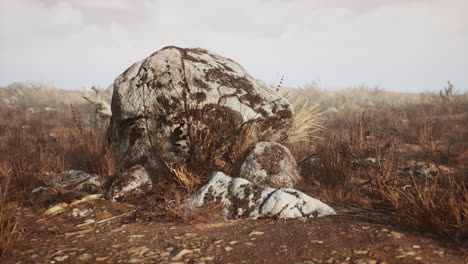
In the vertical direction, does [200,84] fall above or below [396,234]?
above

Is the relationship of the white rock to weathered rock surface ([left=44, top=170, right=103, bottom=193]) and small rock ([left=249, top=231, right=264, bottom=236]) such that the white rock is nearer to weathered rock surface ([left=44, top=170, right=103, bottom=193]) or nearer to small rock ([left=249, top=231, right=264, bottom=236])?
weathered rock surface ([left=44, top=170, right=103, bottom=193])

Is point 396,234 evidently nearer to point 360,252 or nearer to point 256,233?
point 360,252

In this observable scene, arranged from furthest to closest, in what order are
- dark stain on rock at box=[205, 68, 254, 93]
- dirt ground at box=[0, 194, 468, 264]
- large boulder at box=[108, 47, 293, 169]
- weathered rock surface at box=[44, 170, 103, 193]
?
dark stain on rock at box=[205, 68, 254, 93], large boulder at box=[108, 47, 293, 169], weathered rock surface at box=[44, 170, 103, 193], dirt ground at box=[0, 194, 468, 264]

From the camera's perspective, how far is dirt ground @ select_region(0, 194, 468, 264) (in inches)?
76.2

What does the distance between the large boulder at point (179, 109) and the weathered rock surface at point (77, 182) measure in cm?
47

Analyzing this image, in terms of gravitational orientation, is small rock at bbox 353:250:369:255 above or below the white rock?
below

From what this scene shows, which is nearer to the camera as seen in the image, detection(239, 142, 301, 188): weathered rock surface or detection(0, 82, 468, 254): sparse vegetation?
Answer: detection(0, 82, 468, 254): sparse vegetation

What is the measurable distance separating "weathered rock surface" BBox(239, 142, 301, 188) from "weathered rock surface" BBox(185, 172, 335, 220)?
0.46m

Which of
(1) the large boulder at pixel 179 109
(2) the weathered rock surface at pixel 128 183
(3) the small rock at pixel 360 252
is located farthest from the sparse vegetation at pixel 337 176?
(3) the small rock at pixel 360 252

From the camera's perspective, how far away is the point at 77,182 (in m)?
3.68

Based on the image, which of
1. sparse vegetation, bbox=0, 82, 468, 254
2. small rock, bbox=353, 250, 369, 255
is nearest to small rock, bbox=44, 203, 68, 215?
sparse vegetation, bbox=0, 82, 468, 254

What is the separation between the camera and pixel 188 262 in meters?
1.92

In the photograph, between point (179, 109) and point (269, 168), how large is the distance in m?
1.32

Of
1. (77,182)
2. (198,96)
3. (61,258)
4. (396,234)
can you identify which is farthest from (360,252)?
(77,182)
